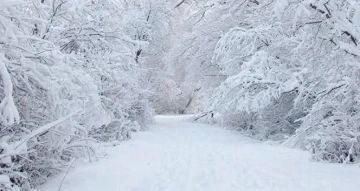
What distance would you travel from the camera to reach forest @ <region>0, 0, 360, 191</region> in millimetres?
5289

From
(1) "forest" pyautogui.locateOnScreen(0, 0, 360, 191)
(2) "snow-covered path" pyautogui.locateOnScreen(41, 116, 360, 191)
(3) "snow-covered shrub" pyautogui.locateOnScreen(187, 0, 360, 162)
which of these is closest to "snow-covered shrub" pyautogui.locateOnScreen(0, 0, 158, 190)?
(1) "forest" pyautogui.locateOnScreen(0, 0, 360, 191)

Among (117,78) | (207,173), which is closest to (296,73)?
(117,78)

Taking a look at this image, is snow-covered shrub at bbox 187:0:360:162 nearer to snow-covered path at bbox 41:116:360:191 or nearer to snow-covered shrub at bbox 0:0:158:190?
snow-covered path at bbox 41:116:360:191

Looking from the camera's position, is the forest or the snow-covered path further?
the snow-covered path

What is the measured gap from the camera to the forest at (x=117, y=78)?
529 centimetres

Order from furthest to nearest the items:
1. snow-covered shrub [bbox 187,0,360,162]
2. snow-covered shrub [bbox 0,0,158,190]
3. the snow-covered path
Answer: snow-covered shrub [bbox 187,0,360,162] → the snow-covered path → snow-covered shrub [bbox 0,0,158,190]

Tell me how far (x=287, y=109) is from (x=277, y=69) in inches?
83.2

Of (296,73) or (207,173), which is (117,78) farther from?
(296,73)

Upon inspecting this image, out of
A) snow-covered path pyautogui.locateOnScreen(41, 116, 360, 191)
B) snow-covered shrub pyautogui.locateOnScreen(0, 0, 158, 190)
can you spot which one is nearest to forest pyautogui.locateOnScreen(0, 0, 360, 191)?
snow-covered shrub pyautogui.locateOnScreen(0, 0, 158, 190)

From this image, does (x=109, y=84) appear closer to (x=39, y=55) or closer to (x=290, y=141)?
(x=290, y=141)

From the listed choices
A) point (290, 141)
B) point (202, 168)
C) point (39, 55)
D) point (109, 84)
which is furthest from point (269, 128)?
point (39, 55)

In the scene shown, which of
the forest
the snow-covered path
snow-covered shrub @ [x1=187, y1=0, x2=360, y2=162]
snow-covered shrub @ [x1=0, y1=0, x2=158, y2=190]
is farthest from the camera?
snow-covered shrub @ [x1=187, y1=0, x2=360, y2=162]

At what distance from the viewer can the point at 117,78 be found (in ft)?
38.1

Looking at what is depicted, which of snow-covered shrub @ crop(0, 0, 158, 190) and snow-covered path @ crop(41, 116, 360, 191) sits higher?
snow-covered shrub @ crop(0, 0, 158, 190)
